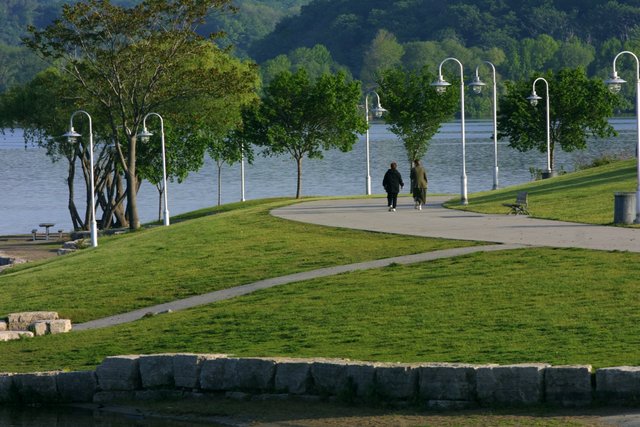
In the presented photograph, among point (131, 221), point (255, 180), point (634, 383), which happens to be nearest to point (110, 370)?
point (634, 383)

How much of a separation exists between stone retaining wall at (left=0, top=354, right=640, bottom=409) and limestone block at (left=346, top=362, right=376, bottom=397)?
0.01 meters

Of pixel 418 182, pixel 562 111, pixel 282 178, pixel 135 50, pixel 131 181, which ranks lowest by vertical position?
pixel 282 178

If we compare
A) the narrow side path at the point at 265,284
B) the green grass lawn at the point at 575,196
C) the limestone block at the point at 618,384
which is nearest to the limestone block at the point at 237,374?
the limestone block at the point at 618,384

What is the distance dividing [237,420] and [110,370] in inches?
100

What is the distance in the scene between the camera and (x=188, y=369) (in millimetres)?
16641

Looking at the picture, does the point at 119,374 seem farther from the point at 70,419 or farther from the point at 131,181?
the point at 131,181

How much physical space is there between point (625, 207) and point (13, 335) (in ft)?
56.0

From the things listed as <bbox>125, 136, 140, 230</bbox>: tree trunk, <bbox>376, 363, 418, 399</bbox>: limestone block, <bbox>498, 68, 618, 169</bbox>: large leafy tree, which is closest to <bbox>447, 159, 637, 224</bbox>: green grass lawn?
<bbox>125, 136, 140, 230</bbox>: tree trunk

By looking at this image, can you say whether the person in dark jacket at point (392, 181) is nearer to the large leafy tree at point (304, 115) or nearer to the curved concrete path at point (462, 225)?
the curved concrete path at point (462, 225)

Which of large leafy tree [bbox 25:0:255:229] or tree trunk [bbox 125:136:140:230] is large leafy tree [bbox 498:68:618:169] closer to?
large leafy tree [bbox 25:0:255:229]

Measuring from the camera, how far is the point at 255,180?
13062cm

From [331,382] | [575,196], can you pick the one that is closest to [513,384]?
[331,382]

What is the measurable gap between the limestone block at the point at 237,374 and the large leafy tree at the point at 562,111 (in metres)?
61.3

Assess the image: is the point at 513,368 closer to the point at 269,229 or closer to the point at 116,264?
the point at 116,264
